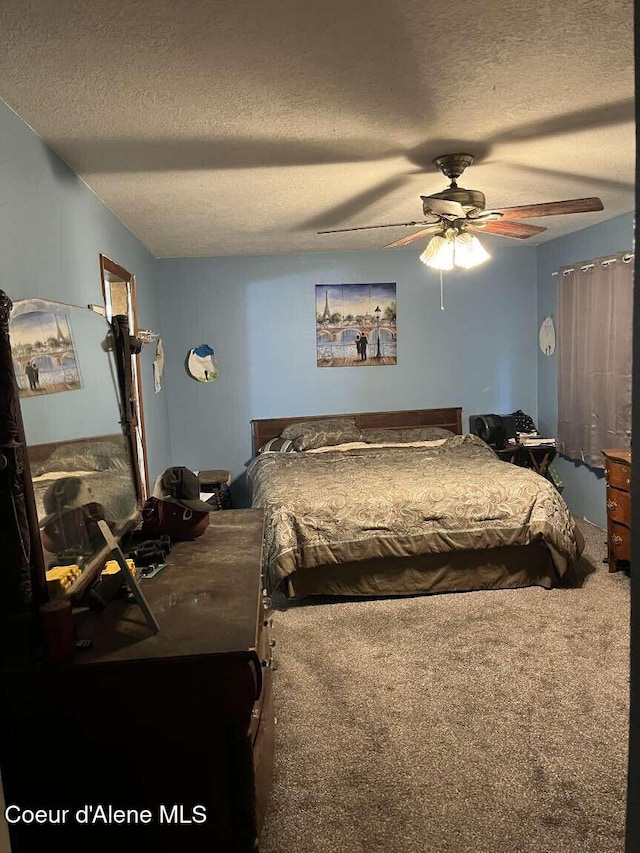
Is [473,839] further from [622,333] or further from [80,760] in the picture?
[622,333]

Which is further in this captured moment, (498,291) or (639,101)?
(498,291)

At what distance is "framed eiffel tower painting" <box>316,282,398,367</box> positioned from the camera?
5.32m

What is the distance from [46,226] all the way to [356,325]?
11.4ft

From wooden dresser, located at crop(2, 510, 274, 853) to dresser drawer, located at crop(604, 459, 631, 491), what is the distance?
2.89 m

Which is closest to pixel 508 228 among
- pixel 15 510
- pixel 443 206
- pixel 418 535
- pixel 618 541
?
pixel 443 206

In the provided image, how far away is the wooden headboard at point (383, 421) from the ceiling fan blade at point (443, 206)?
2.92m

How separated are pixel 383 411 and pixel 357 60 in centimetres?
390

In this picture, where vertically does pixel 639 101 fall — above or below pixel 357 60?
below

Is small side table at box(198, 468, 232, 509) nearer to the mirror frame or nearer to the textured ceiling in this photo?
the textured ceiling

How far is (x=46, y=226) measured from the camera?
219cm

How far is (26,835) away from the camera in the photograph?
140 centimetres

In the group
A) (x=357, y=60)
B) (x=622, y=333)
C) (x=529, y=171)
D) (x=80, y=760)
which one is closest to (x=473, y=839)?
(x=80, y=760)

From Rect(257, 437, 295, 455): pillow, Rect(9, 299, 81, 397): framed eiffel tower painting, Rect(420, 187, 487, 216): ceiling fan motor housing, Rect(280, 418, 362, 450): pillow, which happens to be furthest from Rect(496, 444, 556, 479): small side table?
Rect(9, 299, 81, 397): framed eiffel tower painting

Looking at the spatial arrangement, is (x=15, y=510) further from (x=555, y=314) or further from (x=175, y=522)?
(x=555, y=314)
